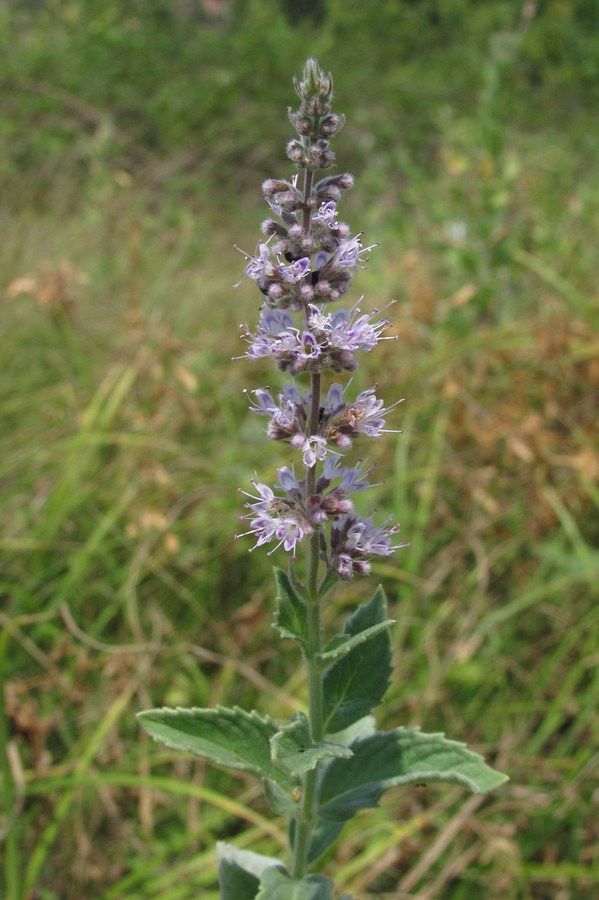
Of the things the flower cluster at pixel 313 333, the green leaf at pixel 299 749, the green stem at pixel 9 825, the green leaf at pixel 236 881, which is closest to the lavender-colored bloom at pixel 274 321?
the flower cluster at pixel 313 333

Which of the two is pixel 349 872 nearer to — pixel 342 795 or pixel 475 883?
pixel 475 883

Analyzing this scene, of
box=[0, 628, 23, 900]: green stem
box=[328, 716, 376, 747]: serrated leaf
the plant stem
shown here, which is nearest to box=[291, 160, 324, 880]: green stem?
the plant stem

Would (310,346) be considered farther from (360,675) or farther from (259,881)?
(259,881)

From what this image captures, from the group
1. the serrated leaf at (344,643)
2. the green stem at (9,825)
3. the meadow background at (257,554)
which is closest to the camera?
the serrated leaf at (344,643)

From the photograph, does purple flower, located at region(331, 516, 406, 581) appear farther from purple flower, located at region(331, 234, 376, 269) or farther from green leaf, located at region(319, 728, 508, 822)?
purple flower, located at region(331, 234, 376, 269)

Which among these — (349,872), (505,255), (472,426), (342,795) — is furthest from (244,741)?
(505,255)

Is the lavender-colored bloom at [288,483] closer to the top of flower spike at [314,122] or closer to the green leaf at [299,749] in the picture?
the green leaf at [299,749]
